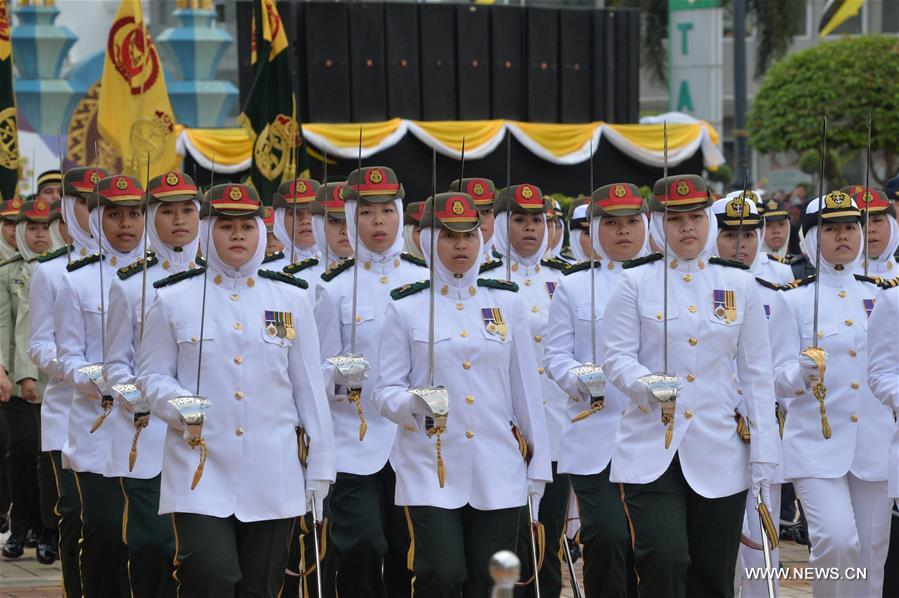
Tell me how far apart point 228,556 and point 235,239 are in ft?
4.05

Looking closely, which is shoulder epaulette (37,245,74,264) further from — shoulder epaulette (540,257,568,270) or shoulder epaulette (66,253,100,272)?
shoulder epaulette (540,257,568,270)

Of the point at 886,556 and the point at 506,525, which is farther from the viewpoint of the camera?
the point at 886,556

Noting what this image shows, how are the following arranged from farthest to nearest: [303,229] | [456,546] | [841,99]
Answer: [841,99] → [303,229] → [456,546]

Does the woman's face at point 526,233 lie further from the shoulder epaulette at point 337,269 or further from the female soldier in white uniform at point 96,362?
the female soldier in white uniform at point 96,362

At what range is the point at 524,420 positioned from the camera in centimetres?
711

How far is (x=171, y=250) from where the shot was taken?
770cm

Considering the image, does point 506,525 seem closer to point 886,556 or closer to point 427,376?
point 427,376

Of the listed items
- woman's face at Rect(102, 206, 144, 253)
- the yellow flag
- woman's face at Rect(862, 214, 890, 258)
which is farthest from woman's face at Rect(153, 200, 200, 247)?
the yellow flag

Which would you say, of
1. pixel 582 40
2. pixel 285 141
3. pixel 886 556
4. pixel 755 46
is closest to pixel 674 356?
pixel 886 556

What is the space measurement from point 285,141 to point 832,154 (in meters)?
21.8

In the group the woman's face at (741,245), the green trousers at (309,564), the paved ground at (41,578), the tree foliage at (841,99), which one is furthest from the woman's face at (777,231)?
the tree foliage at (841,99)

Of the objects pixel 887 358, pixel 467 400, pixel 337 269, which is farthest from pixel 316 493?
pixel 887 358

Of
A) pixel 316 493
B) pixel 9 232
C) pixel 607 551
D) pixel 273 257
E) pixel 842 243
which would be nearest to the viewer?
pixel 316 493

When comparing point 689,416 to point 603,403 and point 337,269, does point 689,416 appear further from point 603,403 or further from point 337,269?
point 337,269
